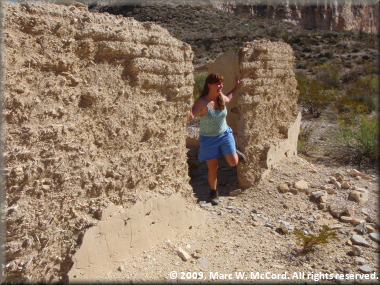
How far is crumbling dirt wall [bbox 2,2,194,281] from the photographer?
194 cm

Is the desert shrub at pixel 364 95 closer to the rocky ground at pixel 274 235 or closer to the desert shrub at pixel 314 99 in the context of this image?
the desert shrub at pixel 314 99

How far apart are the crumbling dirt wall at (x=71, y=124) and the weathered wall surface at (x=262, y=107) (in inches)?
57.2

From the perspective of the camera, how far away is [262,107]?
4.07 meters

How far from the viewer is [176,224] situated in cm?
279

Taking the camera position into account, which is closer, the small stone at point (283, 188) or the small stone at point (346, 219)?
the small stone at point (346, 219)

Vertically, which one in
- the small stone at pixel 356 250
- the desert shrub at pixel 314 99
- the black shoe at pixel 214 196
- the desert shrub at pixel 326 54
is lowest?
the small stone at pixel 356 250

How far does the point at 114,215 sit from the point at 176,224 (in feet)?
2.21

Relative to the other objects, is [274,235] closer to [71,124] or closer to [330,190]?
[330,190]

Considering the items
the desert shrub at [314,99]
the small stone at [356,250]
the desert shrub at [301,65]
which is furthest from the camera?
the desert shrub at [301,65]

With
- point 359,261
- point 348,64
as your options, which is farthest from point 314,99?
point 348,64

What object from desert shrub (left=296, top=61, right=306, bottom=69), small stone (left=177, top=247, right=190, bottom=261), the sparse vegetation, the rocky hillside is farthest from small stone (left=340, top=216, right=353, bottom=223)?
desert shrub (left=296, top=61, right=306, bottom=69)

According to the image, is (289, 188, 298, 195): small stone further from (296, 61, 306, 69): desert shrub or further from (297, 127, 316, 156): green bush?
(296, 61, 306, 69): desert shrub

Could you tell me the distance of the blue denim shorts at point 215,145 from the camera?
344 centimetres

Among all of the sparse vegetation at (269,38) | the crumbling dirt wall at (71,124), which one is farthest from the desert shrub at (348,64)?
the crumbling dirt wall at (71,124)
